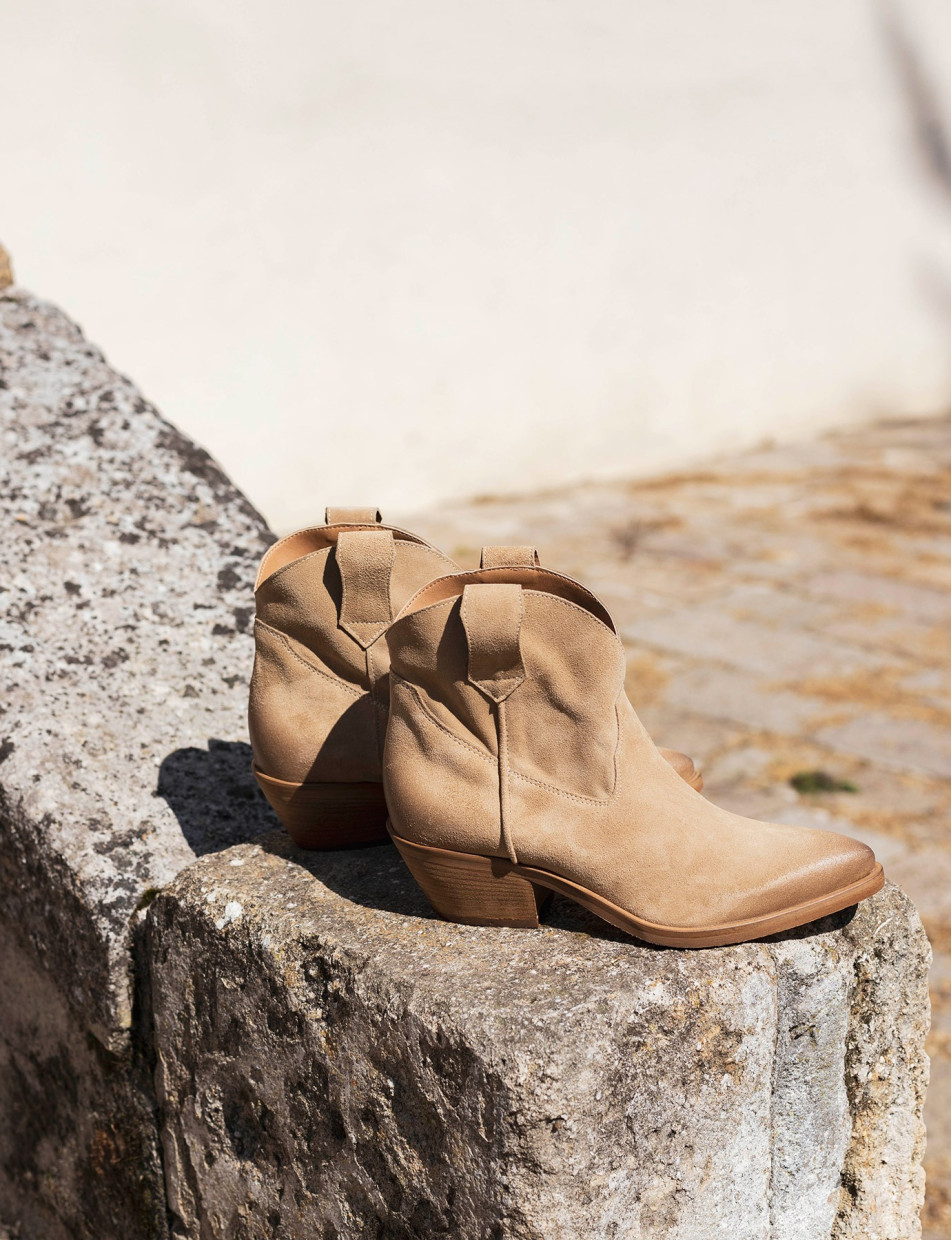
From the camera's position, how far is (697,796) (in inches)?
49.6

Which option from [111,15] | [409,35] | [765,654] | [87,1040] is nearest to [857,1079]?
[87,1040]

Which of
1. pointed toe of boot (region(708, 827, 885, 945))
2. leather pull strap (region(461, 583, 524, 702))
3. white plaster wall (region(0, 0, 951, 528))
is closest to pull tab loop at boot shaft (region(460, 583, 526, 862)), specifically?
leather pull strap (region(461, 583, 524, 702))

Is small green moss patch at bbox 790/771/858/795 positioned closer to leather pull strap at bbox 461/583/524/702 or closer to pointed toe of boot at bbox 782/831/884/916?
pointed toe of boot at bbox 782/831/884/916

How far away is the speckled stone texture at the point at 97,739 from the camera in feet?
4.95

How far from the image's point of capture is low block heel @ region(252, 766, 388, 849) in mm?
1404

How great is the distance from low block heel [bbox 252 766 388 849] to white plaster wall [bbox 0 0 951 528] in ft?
15.0

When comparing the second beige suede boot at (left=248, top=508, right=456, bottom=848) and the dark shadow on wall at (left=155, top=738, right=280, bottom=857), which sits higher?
the second beige suede boot at (left=248, top=508, right=456, bottom=848)

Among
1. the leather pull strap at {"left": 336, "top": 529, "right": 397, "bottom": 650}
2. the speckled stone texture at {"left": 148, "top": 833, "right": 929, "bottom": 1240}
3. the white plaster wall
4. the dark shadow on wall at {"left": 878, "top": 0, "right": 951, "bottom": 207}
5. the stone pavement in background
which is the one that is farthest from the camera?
the dark shadow on wall at {"left": 878, "top": 0, "right": 951, "bottom": 207}

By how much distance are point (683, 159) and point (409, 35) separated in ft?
7.07

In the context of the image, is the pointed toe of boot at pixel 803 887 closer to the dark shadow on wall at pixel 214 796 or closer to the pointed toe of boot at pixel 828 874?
the pointed toe of boot at pixel 828 874

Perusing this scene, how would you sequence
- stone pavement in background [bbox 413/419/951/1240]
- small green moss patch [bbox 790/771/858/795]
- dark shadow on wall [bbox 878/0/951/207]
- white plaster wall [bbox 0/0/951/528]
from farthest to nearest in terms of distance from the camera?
dark shadow on wall [bbox 878/0/951/207] → white plaster wall [bbox 0/0/951/528] → small green moss patch [bbox 790/771/858/795] → stone pavement in background [bbox 413/419/951/1240]

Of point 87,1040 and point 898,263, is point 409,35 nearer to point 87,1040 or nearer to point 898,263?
point 898,263

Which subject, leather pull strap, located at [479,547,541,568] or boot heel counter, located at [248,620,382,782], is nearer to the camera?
leather pull strap, located at [479,547,541,568]

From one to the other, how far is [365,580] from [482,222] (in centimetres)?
599
